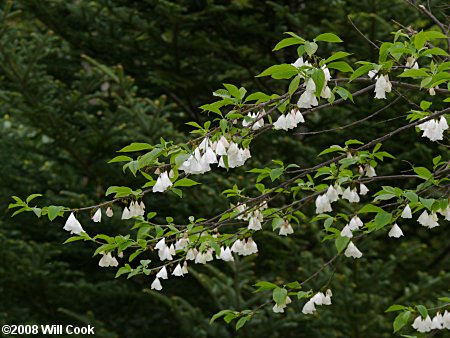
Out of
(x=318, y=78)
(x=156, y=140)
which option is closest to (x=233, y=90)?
(x=318, y=78)

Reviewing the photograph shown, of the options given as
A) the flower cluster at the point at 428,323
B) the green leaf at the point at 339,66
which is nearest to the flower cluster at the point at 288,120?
the green leaf at the point at 339,66

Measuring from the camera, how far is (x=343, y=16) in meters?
5.61

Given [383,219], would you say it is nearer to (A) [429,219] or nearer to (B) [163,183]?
(A) [429,219]

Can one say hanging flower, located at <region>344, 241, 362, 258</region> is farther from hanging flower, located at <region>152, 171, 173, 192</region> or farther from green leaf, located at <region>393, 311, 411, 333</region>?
hanging flower, located at <region>152, 171, 173, 192</region>

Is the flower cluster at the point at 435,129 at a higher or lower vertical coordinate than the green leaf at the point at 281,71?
lower

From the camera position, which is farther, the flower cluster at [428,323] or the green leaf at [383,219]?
the flower cluster at [428,323]

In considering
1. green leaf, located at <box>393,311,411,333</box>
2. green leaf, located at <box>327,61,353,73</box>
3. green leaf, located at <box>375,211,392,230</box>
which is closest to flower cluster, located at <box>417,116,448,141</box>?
green leaf, located at <box>375,211,392,230</box>

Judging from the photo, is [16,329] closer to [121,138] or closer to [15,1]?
[121,138]

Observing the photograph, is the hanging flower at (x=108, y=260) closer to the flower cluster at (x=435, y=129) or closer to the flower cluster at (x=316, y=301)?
the flower cluster at (x=316, y=301)

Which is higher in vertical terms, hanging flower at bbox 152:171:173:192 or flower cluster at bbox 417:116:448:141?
flower cluster at bbox 417:116:448:141

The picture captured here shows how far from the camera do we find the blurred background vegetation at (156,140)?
510 centimetres

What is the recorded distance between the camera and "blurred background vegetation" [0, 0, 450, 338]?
5102mm

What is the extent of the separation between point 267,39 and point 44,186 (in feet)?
7.89

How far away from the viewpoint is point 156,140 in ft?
16.4
